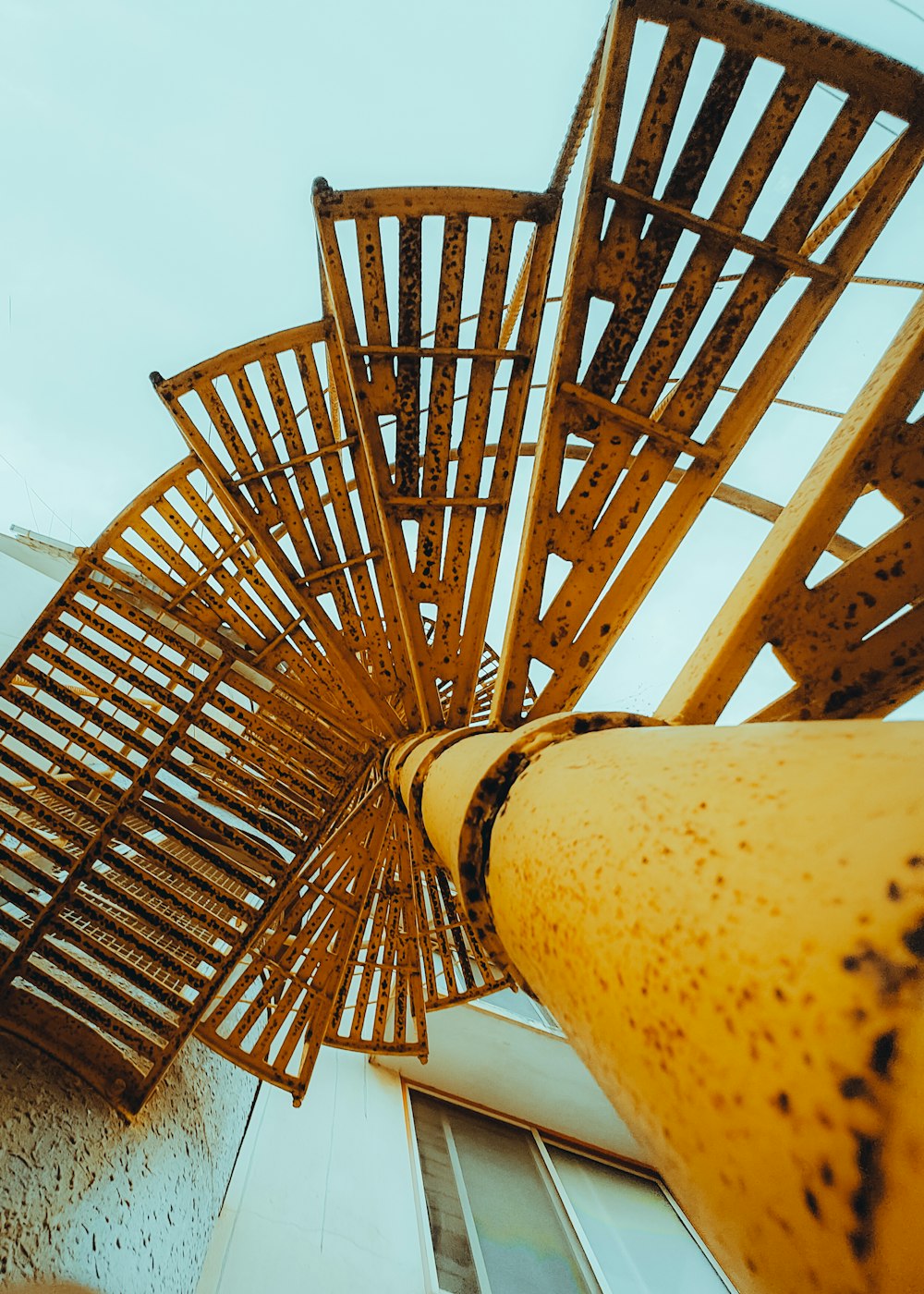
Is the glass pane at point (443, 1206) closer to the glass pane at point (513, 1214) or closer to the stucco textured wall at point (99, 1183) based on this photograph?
the glass pane at point (513, 1214)

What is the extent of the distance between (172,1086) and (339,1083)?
3421 millimetres

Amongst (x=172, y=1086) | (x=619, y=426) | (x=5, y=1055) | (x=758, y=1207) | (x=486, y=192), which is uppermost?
(x=486, y=192)

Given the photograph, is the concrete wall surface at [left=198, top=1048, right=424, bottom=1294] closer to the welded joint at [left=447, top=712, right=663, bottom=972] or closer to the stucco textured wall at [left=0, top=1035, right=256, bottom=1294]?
the stucco textured wall at [left=0, top=1035, right=256, bottom=1294]

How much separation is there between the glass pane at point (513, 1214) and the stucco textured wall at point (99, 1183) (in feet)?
10.8

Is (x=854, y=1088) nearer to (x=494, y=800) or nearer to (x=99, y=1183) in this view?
(x=494, y=800)

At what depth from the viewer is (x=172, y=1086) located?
413cm

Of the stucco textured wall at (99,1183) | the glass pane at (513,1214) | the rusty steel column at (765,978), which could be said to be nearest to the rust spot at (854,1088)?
the rusty steel column at (765,978)

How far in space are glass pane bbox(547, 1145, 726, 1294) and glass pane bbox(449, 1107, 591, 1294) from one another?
38cm

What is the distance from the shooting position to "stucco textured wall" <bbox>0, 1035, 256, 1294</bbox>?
265 cm

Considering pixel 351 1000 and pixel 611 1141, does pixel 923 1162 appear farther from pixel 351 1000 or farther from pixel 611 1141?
pixel 611 1141

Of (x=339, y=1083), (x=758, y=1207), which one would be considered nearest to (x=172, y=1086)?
(x=339, y=1083)

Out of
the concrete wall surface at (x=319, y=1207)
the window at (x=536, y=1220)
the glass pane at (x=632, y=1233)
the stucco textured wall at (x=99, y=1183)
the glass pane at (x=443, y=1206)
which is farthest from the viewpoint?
the glass pane at (x=632, y=1233)

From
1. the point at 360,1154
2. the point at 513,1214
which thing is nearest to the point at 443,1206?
the point at 513,1214

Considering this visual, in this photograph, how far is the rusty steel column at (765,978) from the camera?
1.37 feet
